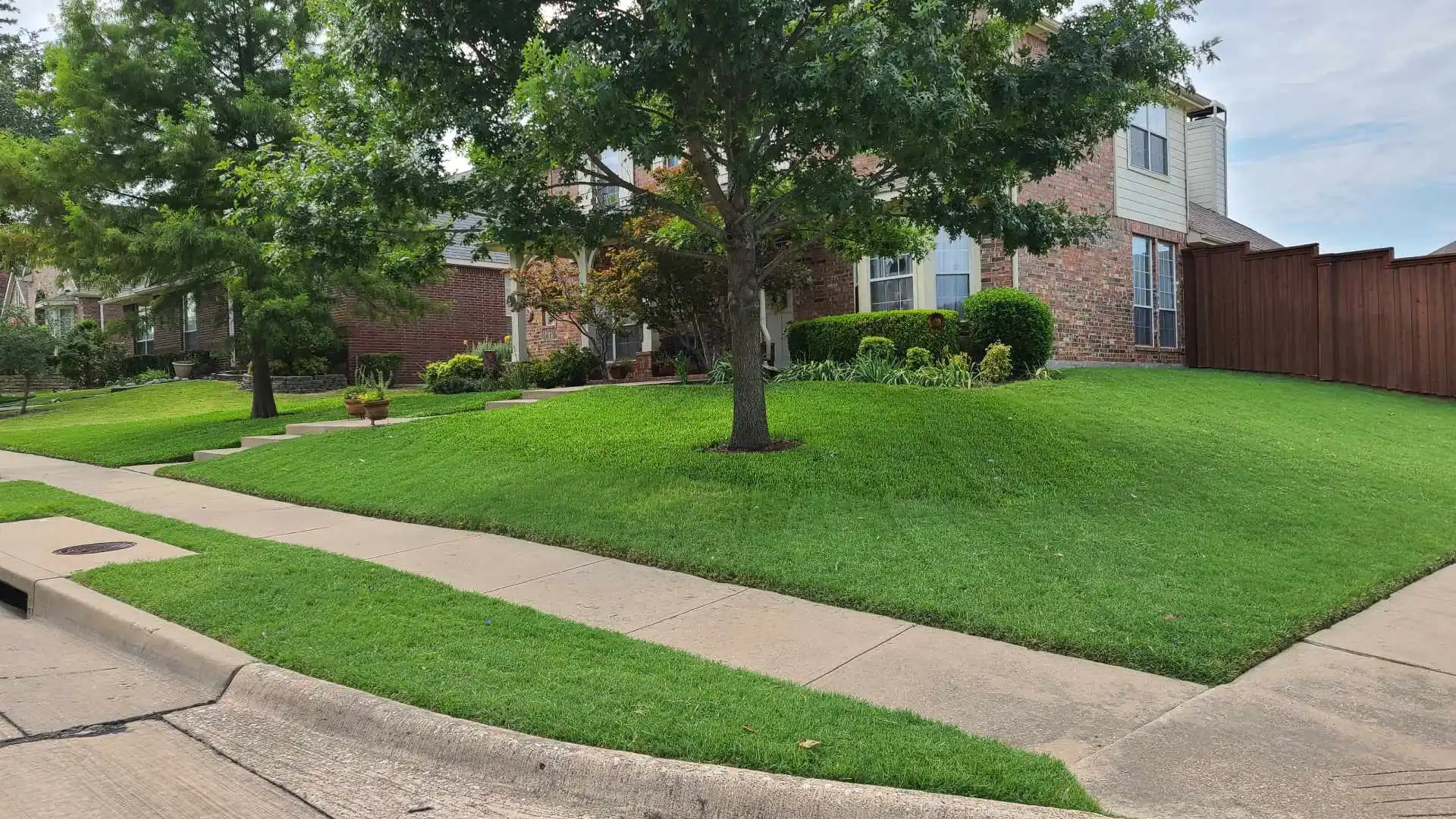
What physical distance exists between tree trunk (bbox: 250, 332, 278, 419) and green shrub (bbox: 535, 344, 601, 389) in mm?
4916

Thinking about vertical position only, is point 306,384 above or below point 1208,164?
below

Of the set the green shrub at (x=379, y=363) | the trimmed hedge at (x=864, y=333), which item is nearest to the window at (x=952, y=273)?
the trimmed hedge at (x=864, y=333)

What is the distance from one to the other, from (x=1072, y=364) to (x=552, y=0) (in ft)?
35.4

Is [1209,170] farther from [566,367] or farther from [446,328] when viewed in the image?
[446,328]

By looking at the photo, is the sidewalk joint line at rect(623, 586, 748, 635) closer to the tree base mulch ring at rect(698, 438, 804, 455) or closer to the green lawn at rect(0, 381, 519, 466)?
the tree base mulch ring at rect(698, 438, 804, 455)

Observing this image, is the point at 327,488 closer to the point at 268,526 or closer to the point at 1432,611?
the point at 268,526

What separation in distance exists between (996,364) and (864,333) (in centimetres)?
235

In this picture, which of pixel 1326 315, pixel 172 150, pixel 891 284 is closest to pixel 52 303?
pixel 172 150

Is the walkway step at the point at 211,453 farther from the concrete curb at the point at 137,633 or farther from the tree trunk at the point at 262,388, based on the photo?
the concrete curb at the point at 137,633

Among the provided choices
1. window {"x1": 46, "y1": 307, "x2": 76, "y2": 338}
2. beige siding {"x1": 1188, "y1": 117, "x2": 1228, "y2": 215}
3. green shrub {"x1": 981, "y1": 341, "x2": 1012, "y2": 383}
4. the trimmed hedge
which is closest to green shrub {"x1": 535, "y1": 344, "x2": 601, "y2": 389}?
the trimmed hedge

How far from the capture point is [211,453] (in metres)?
13.5

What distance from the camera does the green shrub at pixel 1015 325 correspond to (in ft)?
44.8

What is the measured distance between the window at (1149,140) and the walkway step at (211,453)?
15.9m

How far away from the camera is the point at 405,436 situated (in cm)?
1212
